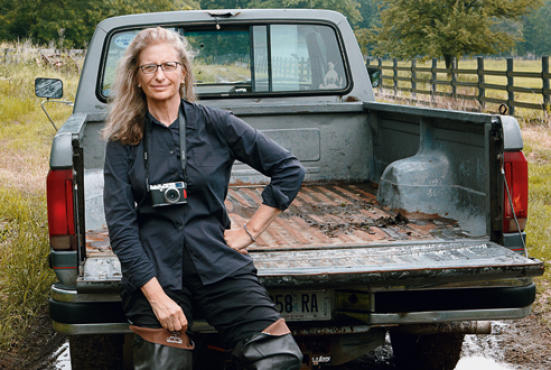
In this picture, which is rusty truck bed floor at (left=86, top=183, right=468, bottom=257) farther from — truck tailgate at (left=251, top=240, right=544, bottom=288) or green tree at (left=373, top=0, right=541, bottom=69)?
green tree at (left=373, top=0, right=541, bottom=69)

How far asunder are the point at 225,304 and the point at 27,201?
200 inches

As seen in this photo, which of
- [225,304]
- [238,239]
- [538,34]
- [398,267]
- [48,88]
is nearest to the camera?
[225,304]

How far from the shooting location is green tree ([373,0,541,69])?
3175 centimetres

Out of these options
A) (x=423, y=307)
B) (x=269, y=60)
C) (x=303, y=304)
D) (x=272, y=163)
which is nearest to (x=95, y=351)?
(x=303, y=304)

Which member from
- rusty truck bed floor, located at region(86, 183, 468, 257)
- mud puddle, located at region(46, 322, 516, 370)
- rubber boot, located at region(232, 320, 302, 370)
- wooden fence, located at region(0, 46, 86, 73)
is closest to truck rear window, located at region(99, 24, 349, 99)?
rusty truck bed floor, located at region(86, 183, 468, 257)

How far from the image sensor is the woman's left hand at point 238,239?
106 inches

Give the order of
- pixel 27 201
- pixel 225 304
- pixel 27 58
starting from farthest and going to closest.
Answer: pixel 27 58
pixel 27 201
pixel 225 304

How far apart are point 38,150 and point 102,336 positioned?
8.35 m

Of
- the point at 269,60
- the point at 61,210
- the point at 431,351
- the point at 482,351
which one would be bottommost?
the point at 482,351

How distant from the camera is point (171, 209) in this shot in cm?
252

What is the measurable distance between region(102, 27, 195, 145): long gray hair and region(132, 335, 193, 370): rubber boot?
27.3 inches

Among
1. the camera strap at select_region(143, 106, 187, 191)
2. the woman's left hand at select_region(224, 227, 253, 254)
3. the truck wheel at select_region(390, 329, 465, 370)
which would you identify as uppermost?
the camera strap at select_region(143, 106, 187, 191)

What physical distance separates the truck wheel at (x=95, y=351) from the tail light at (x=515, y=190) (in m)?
1.86

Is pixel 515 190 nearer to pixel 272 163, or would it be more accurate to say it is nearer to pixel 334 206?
pixel 272 163
